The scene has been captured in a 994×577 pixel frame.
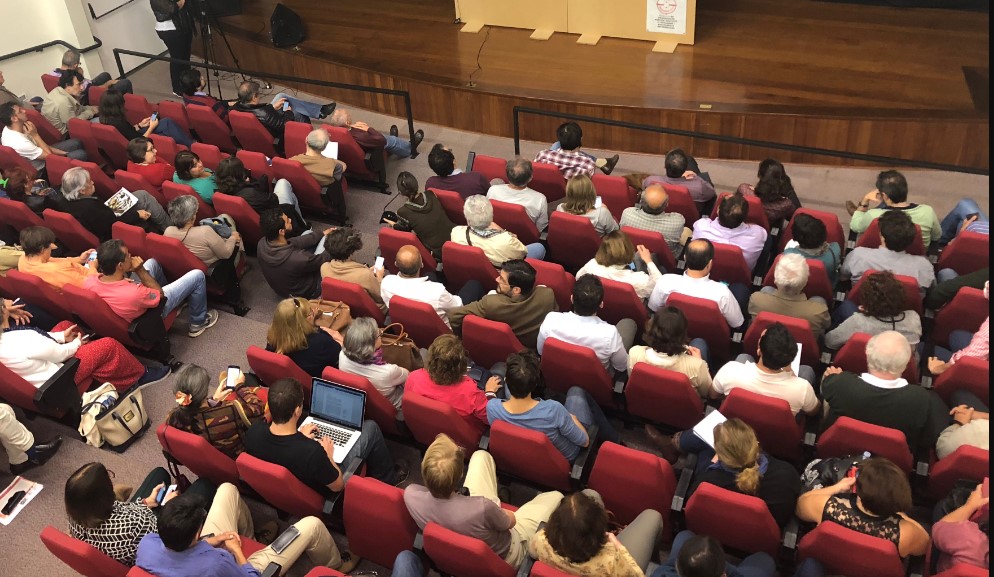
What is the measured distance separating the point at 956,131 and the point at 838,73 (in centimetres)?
119

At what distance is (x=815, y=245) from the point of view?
14.0 ft

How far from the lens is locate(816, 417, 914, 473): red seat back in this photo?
119 inches

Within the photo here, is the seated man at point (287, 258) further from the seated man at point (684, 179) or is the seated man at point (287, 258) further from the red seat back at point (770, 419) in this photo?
the red seat back at point (770, 419)

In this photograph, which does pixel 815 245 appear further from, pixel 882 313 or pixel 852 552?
pixel 852 552

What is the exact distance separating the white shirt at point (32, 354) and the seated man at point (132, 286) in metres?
0.37

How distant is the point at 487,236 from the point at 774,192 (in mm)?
1749

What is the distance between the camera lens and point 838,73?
7.05 m

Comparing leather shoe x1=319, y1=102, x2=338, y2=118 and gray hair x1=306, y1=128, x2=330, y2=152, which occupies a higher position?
gray hair x1=306, y1=128, x2=330, y2=152

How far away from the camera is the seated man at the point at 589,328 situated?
148 inches

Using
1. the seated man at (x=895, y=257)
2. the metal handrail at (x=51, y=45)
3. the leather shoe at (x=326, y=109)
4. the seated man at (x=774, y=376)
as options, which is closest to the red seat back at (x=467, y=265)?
the seated man at (x=774, y=376)

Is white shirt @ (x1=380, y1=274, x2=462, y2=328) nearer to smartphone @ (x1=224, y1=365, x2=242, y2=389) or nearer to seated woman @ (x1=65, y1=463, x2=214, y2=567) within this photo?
smartphone @ (x1=224, y1=365, x2=242, y2=389)

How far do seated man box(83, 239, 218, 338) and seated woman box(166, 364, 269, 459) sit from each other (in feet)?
3.45

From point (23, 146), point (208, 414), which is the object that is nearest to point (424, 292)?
point (208, 414)

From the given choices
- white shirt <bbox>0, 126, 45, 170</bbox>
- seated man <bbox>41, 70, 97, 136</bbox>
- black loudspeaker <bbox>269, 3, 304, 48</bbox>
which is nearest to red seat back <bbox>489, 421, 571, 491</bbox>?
white shirt <bbox>0, 126, 45, 170</bbox>
